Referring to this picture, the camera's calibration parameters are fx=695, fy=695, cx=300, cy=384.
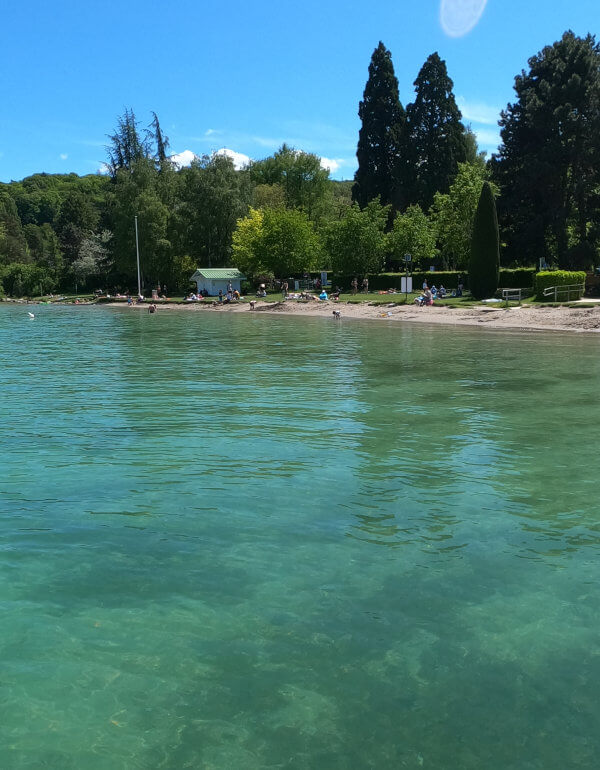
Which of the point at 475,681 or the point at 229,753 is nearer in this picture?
the point at 229,753

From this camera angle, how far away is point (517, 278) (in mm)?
53812

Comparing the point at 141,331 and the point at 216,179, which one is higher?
the point at 216,179

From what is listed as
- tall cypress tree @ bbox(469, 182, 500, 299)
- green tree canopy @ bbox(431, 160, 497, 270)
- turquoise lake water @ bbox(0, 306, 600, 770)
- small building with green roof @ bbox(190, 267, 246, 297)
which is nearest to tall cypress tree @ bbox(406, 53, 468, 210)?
green tree canopy @ bbox(431, 160, 497, 270)

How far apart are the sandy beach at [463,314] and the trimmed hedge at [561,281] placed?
2.17 metres

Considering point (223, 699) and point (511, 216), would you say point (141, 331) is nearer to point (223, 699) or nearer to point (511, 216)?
point (511, 216)

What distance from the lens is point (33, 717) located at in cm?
486

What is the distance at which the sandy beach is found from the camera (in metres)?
39.2

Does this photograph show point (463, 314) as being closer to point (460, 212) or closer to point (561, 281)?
point (561, 281)

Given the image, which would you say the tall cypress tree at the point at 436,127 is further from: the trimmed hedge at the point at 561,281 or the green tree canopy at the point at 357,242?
the trimmed hedge at the point at 561,281

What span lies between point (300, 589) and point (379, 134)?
254 feet

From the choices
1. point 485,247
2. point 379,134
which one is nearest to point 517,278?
point 485,247

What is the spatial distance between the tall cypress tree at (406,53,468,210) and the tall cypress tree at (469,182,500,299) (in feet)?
79.5

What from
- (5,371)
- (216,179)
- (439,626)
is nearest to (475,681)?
(439,626)

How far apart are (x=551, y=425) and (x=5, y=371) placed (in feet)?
58.7
